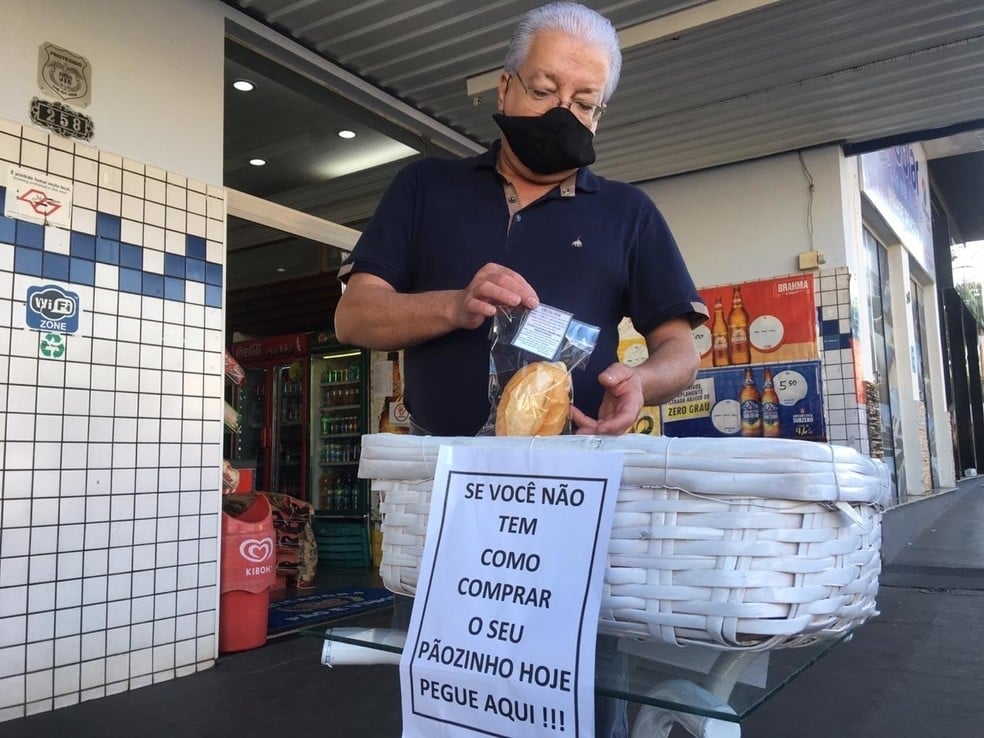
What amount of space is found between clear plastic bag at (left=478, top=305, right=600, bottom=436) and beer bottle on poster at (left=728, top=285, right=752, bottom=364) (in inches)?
211

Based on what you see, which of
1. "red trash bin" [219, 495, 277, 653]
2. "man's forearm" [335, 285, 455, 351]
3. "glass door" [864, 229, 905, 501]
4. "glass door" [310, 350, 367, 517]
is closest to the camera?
"man's forearm" [335, 285, 455, 351]

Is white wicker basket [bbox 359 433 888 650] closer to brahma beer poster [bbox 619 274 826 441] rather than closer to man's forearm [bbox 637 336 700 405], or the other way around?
man's forearm [bbox 637 336 700 405]

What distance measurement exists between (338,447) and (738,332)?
413cm

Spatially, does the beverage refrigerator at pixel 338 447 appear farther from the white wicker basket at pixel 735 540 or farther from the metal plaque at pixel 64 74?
the white wicker basket at pixel 735 540

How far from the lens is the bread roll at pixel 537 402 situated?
95 cm

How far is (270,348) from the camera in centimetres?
850

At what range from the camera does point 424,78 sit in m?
4.74

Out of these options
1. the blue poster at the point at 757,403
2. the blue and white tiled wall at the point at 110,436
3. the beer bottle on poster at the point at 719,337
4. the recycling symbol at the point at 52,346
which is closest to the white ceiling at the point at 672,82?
the beer bottle on poster at the point at 719,337

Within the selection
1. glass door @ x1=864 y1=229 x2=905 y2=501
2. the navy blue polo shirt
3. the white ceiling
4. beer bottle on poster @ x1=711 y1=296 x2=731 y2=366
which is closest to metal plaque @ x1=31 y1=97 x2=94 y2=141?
the white ceiling

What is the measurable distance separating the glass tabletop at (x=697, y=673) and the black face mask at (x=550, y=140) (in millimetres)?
764

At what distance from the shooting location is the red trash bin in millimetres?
3857

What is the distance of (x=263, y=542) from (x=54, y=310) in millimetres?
1558

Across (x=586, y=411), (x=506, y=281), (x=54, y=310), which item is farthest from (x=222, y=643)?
(x=506, y=281)

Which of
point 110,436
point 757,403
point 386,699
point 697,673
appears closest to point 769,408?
point 757,403
